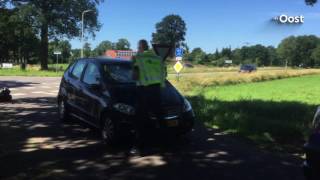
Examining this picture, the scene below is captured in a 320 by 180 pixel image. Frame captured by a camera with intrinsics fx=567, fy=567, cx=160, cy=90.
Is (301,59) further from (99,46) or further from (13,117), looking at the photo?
(13,117)

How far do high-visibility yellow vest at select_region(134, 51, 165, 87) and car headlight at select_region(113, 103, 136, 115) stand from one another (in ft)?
1.84

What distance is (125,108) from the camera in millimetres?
9703

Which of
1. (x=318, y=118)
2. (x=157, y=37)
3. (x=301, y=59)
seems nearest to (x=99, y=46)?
(x=157, y=37)

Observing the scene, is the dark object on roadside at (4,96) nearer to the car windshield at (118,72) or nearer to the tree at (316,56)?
the car windshield at (118,72)

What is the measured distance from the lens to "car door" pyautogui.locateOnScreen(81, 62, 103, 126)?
34.8 feet

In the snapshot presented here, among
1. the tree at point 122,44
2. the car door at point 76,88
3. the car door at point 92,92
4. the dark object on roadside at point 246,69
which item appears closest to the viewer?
the car door at point 92,92

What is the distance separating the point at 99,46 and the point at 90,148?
129514 millimetres

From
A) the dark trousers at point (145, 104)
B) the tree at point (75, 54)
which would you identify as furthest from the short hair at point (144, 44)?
the tree at point (75, 54)

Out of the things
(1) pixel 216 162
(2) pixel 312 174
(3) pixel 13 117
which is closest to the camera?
(2) pixel 312 174

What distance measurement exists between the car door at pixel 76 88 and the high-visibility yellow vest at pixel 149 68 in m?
2.59

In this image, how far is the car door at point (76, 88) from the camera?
1170 cm

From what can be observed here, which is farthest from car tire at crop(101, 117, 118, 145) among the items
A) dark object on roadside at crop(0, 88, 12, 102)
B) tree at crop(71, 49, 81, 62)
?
tree at crop(71, 49, 81, 62)

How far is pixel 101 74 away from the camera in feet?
35.8

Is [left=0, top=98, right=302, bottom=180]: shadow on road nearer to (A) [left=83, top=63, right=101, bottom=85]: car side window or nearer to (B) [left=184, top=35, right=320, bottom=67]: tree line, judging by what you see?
(A) [left=83, top=63, right=101, bottom=85]: car side window
